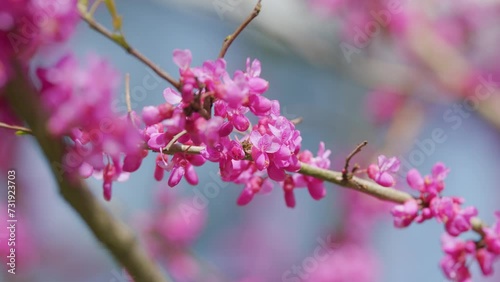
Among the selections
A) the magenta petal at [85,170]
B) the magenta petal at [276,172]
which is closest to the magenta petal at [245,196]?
the magenta petal at [276,172]

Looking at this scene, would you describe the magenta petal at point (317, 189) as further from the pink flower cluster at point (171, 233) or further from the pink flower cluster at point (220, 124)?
the pink flower cluster at point (171, 233)

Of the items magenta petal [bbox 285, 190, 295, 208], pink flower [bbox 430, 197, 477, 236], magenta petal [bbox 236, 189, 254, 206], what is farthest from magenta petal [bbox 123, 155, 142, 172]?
pink flower [bbox 430, 197, 477, 236]

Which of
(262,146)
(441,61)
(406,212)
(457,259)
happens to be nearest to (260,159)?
(262,146)

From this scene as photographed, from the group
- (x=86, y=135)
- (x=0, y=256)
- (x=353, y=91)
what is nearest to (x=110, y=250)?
(x=86, y=135)

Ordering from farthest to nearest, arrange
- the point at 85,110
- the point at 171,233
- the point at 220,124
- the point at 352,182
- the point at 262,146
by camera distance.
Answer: the point at 171,233 < the point at 352,182 < the point at 262,146 < the point at 220,124 < the point at 85,110

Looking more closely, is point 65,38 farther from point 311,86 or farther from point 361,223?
point 311,86

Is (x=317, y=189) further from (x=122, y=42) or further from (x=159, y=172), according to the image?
(x=122, y=42)
